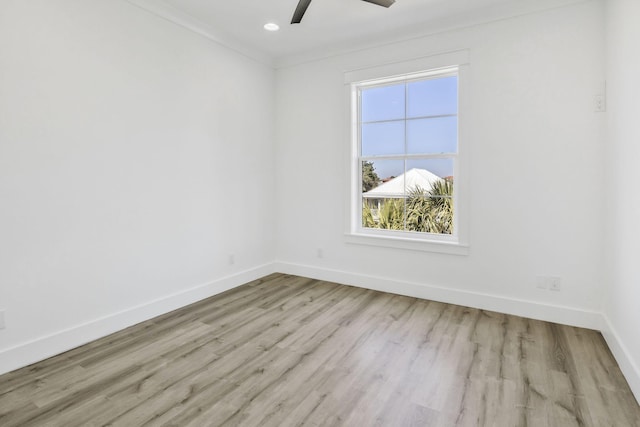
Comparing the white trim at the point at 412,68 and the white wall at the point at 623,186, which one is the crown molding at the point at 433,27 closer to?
the white trim at the point at 412,68

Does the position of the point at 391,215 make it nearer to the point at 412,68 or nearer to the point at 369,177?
the point at 369,177

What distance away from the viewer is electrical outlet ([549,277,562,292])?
291 cm

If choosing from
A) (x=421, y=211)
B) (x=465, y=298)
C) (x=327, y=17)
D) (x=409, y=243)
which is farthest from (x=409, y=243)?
(x=327, y=17)

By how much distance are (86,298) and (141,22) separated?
2273 mm

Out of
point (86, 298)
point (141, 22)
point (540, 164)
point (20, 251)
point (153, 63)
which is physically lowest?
point (86, 298)

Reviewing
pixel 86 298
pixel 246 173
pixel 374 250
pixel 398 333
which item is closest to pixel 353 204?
pixel 374 250

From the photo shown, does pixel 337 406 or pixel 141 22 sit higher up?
pixel 141 22

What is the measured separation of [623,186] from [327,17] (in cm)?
277

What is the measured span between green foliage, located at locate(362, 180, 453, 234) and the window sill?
18 cm

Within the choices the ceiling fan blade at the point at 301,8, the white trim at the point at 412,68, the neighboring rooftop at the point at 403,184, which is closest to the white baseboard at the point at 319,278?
the neighboring rooftop at the point at 403,184

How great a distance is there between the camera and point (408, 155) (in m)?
3.67

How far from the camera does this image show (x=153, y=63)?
297 centimetres

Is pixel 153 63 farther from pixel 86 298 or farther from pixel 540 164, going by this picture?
pixel 540 164

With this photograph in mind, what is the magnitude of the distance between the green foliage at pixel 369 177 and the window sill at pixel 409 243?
1.88 ft
